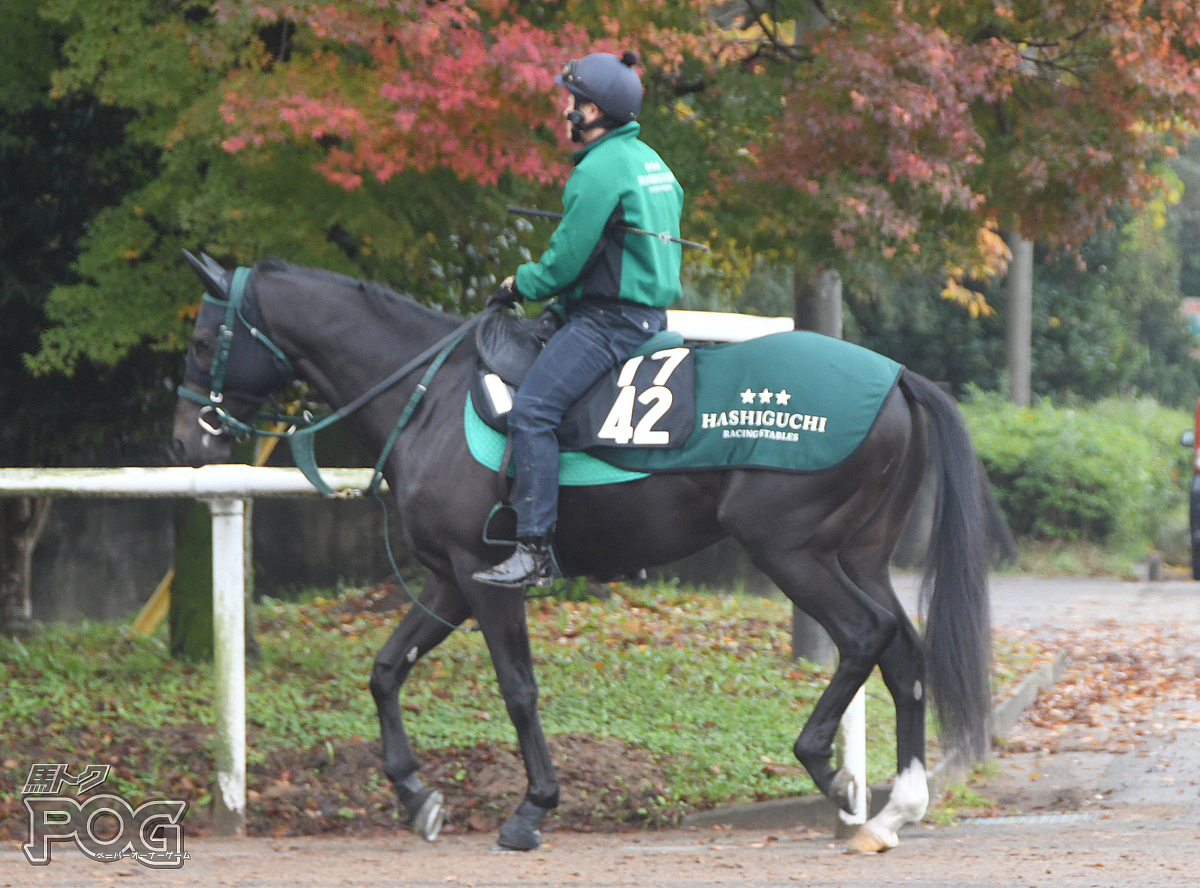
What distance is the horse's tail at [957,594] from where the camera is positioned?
17.8ft

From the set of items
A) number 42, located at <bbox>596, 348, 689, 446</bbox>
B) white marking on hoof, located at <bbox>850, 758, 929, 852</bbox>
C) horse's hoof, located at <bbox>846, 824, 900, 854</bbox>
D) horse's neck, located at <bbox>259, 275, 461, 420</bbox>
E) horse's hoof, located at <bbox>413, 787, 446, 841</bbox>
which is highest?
horse's neck, located at <bbox>259, 275, 461, 420</bbox>

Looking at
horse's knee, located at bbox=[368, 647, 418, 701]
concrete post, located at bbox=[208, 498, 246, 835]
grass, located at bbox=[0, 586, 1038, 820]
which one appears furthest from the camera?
grass, located at bbox=[0, 586, 1038, 820]

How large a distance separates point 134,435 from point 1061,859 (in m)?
6.84

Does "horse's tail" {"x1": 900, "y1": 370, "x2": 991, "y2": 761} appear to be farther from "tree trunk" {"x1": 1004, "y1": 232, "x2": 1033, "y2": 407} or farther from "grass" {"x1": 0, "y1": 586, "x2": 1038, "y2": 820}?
"tree trunk" {"x1": 1004, "y1": 232, "x2": 1033, "y2": 407}

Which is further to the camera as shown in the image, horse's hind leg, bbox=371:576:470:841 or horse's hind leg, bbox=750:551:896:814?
horse's hind leg, bbox=371:576:470:841

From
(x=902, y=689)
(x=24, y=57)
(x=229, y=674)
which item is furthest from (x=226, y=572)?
(x=24, y=57)

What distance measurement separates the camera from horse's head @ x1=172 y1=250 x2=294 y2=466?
5.55m

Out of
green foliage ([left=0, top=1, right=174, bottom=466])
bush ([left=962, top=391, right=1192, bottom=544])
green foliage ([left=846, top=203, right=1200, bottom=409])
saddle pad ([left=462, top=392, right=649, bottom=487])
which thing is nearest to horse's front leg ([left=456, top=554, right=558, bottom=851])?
saddle pad ([left=462, top=392, right=649, bottom=487])

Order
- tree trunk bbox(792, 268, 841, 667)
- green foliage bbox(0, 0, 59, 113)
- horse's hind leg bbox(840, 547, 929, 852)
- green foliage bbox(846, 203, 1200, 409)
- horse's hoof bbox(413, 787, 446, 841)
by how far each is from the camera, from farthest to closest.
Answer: green foliage bbox(846, 203, 1200, 409)
tree trunk bbox(792, 268, 841, 667)
green foliage bbox(0, 0, 59, 113)
horse's hoof bbox(413, 787, 446, 841)
horse's hind leg bbox(840, 547, 929, 852)

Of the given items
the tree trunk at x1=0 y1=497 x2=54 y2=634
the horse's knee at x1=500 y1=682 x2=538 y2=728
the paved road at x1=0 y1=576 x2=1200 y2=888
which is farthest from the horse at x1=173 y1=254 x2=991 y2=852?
the tree trunk at x1=0 y1=497 x2=54 y2=634

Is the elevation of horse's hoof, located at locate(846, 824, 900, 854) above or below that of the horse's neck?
below

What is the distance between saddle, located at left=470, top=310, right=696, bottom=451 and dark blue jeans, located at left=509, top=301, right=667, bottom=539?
0.20 feet

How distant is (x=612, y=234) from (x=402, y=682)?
192 centimetres

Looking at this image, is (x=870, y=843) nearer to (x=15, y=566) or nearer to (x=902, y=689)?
(x=902, y=689)
